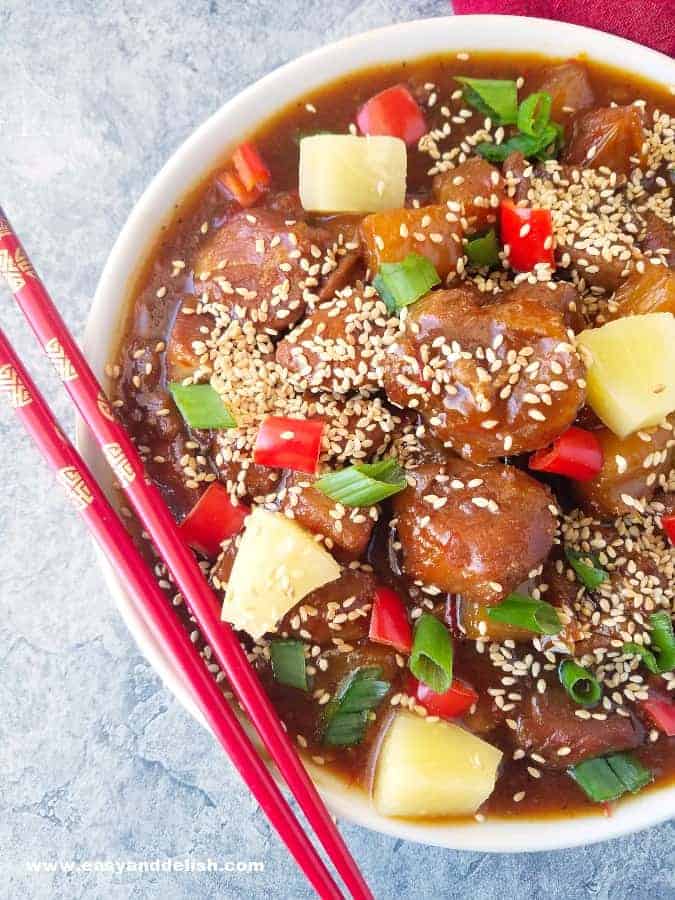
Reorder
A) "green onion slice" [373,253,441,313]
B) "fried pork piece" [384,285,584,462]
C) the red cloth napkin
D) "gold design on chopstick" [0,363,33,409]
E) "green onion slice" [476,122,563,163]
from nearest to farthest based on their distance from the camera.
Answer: "fried pork piece" [384,285,584,462], "gold design on chopstick" [0,363,33,409], "green onion slice" [373,253,441,313], "green onion slice" [476,122,563,163], the red cloth napkin

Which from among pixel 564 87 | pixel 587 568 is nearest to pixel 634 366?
pixel 587 568

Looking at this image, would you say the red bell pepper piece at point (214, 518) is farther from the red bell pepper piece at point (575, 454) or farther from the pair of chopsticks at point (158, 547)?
the red bell pepper piece at point (575, 454)

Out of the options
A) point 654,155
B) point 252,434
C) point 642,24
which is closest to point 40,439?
point 252,434

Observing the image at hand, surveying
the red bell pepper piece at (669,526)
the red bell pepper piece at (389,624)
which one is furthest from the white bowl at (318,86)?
the red bell pepper piece at (669,526)

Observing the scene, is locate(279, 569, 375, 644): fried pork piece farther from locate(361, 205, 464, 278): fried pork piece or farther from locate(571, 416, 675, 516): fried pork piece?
locate(361, 205, 464, 278): fried pork piece

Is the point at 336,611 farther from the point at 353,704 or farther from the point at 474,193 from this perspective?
the point at 474,193

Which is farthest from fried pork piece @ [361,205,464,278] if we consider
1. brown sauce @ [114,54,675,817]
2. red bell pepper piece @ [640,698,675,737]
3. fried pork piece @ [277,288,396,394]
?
red bell pepper piece @ [640,698,675,737]
